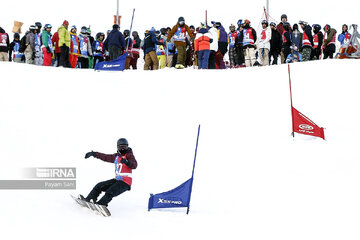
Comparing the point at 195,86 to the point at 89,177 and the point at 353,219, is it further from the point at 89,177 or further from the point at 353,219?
the point at 353,219

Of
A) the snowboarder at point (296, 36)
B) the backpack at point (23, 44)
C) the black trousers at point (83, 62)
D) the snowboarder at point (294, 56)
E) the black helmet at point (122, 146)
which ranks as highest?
the snowboarder at point (296, 36)

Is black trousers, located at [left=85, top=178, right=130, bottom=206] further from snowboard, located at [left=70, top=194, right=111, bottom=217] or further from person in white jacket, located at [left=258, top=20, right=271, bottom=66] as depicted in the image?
person in white jacket, located at [left=258, top=20, right=271, bottom=66]

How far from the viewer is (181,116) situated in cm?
1238

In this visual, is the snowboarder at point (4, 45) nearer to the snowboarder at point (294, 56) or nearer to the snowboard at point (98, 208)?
the snowboarder at point (294, 56)

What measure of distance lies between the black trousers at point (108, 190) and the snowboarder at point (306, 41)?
10.8m

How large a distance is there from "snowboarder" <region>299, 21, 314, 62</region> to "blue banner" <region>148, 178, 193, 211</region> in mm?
10506

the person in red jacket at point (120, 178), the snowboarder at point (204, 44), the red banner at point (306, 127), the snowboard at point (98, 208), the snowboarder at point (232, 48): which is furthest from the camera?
the snowboarder at point (232, 48)

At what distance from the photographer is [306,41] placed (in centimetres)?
1708

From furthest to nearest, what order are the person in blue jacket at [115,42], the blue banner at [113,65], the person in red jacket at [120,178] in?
the person in blue jacket at [115,42] → the blue banner at [113,65] → the person in red jacket at [120,178]

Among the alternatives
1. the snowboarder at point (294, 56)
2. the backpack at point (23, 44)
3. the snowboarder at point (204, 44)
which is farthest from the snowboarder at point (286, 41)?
the backpack at point (23, 44)

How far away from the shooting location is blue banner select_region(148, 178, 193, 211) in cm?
763

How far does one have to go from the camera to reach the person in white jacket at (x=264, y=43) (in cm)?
1633

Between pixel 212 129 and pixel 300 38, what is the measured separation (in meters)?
6.76

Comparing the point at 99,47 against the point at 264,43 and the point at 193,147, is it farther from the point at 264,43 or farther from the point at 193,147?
the point at 193,147
